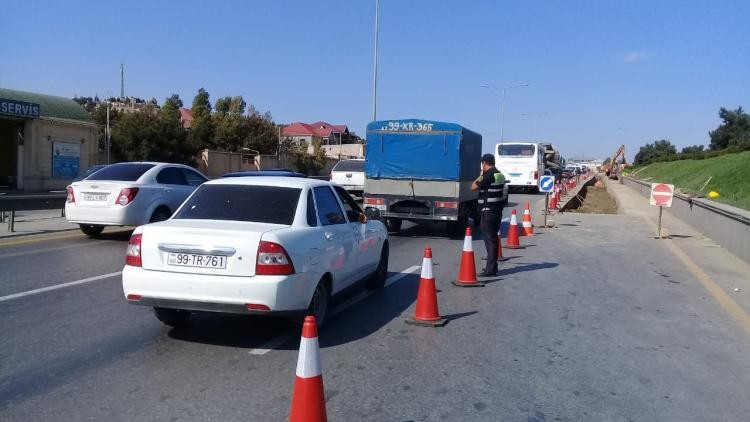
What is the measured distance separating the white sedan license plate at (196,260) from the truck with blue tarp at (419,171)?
970cm

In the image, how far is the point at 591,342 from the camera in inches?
255

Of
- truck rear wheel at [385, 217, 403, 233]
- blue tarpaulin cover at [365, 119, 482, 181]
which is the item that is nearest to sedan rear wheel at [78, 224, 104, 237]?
blue tarpaulin cover at [365, 119, 482, 181]

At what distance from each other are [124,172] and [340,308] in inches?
287

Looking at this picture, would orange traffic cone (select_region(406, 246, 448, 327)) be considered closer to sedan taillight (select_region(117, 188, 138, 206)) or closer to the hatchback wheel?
the hatchback wheel

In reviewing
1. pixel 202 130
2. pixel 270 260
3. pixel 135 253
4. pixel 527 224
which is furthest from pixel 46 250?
pixel 202 130

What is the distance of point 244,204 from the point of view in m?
6.46

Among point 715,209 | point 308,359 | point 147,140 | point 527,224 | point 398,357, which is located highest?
point 147,140

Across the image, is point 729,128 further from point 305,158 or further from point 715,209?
point 715,209

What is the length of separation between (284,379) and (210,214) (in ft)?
6.75

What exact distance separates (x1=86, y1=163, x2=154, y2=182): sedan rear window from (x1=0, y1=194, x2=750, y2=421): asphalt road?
3.46 metres

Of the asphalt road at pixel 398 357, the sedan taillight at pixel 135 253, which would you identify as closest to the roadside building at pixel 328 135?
the asphalt road at pixel 398 357

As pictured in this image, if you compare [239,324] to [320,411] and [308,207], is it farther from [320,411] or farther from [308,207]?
[320,411]

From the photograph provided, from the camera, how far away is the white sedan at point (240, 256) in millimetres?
5531

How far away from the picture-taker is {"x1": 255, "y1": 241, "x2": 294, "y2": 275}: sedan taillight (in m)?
5.52
